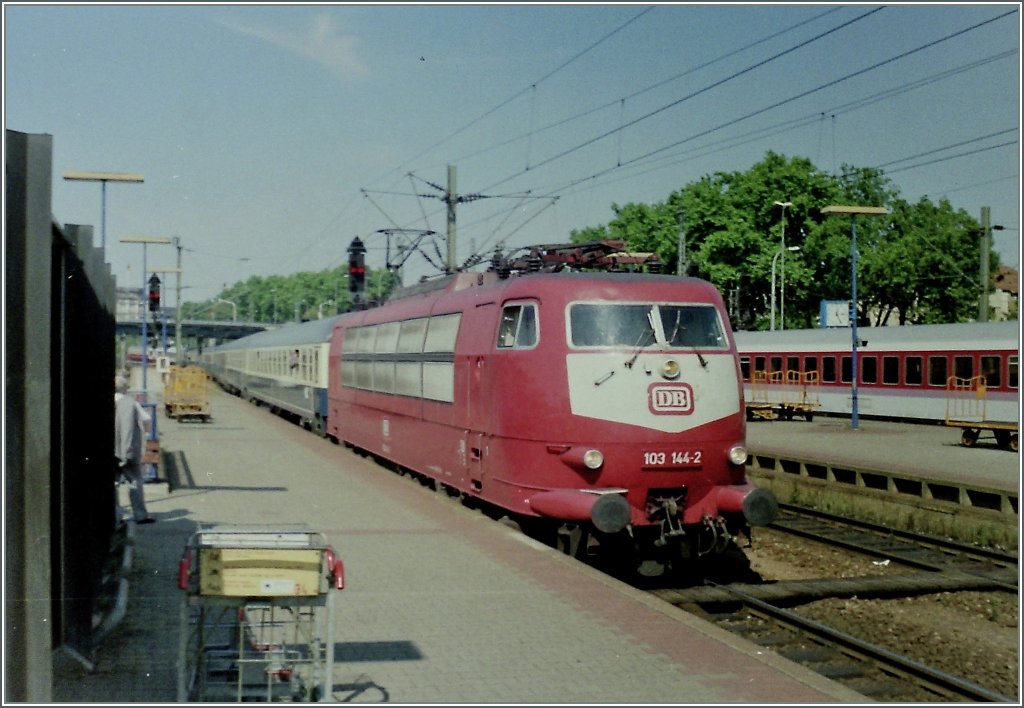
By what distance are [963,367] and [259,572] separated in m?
28.2

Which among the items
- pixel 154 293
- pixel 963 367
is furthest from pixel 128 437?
pixel 963 367

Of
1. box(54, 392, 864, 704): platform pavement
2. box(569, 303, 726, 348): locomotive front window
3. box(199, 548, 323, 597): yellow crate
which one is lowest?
box(54, 392, 864, 704): platform pavement

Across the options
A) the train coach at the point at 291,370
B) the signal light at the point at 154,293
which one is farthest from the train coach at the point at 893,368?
the signal light at the point at 154,293

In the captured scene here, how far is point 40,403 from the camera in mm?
5691

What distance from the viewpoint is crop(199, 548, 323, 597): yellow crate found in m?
5.99

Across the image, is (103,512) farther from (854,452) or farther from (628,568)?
(854,452)

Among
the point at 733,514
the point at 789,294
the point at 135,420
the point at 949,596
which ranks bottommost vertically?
the point at 949,596

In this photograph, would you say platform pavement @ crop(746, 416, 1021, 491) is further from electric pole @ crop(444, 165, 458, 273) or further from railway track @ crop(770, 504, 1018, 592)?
electric pole @ crop(444, 165, 458, 273)

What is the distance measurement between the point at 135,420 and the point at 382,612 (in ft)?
17.0

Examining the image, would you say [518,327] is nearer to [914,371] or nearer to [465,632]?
[465,632]

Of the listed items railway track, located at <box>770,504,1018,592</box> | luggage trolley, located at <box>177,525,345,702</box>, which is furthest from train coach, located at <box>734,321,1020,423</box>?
luggage trolley, located at <box>177,525,345,702</box>

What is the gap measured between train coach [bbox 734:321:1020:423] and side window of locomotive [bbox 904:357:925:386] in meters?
0.03

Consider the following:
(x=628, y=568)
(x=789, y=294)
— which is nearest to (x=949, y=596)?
(x=628, y=568)

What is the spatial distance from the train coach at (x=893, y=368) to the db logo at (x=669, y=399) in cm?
1670
